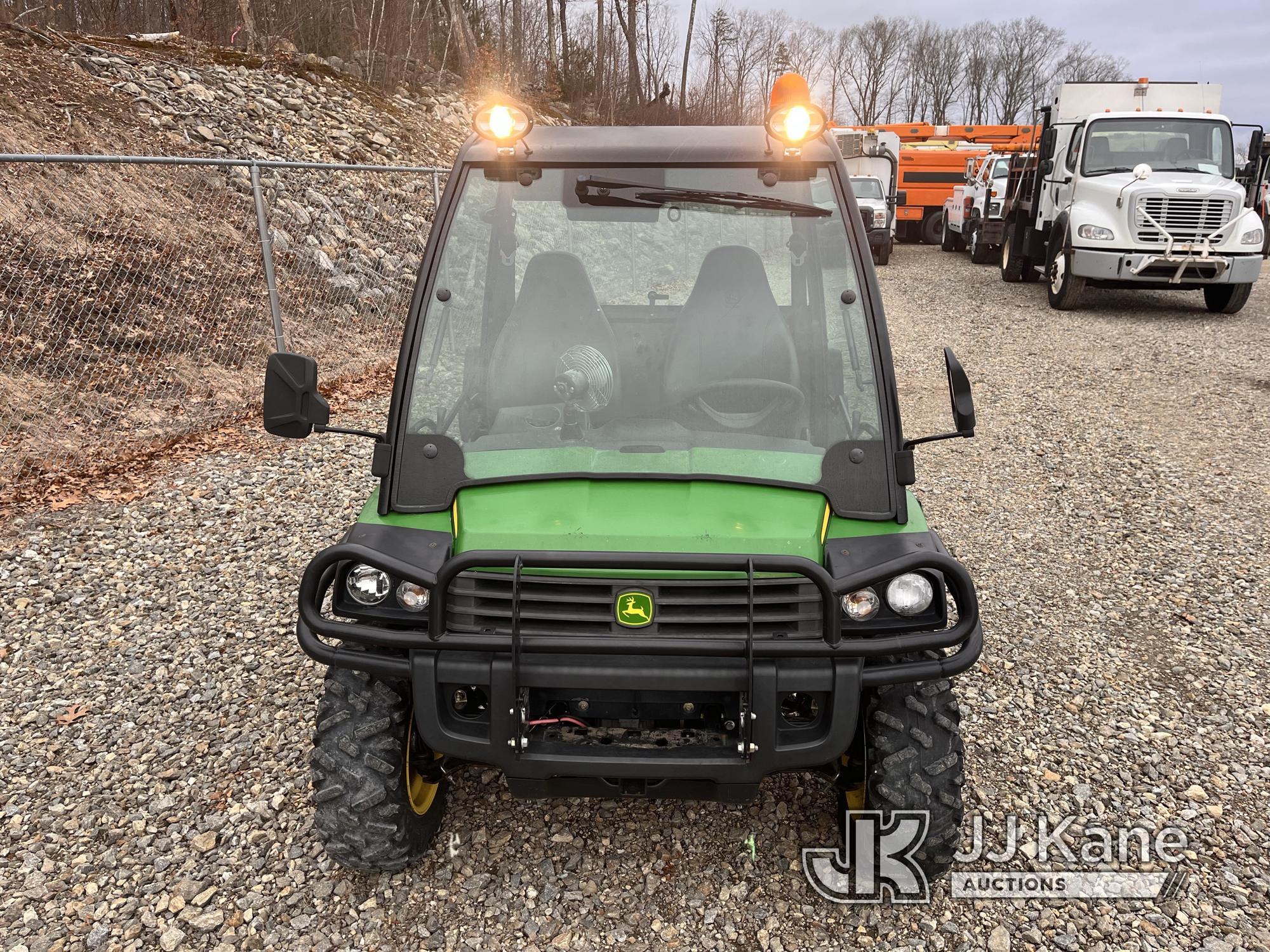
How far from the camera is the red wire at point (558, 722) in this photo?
97.3 inches

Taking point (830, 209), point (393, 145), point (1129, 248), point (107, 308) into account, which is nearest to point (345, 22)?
point (393, 145)

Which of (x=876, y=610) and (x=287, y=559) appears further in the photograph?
(x=287, y=559)

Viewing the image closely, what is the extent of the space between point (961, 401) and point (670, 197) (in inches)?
42.6

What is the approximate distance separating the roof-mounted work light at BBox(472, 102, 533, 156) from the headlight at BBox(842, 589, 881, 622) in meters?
1.71

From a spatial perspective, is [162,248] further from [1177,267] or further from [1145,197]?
[1177,267]

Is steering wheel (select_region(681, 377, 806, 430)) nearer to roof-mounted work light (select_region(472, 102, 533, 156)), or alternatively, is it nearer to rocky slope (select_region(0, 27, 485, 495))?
roof-mounted work light (select_region(472, 102, 533, 156))

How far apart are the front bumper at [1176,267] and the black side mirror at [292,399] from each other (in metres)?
12.7

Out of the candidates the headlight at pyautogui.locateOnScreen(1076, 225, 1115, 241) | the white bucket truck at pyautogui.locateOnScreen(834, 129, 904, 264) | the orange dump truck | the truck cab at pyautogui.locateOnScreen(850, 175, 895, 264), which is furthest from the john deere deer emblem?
the orange dump truck

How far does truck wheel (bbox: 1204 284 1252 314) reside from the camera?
1299cm

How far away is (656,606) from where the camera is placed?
2432mm

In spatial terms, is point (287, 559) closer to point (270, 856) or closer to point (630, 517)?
point (270, 856)

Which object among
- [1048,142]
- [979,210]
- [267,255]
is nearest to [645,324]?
[267,255]

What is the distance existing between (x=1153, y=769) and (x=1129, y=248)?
35.9ft

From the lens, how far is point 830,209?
116 inches
